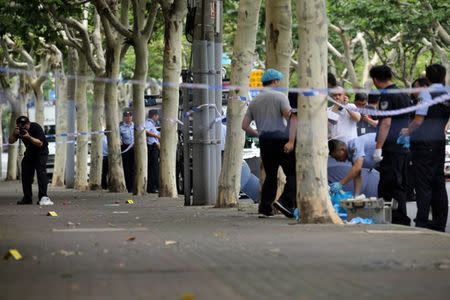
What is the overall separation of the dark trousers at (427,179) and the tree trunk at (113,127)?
1681cm

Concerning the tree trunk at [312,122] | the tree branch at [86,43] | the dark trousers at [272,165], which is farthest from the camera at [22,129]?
the tree branch at [86,43]

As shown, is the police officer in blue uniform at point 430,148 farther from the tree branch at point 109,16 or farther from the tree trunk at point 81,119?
the tree trunk at point 81,119

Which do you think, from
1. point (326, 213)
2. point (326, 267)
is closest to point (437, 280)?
point (326, 267)

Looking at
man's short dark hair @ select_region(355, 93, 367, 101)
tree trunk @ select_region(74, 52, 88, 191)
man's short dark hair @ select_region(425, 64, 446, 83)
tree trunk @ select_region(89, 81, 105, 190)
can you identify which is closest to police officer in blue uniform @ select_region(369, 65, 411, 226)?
man's short dark hair @ select_region(425, 64, 446, 83)

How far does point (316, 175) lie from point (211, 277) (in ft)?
18.0

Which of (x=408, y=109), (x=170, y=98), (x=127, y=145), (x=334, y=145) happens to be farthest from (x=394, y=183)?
(x=127, y=145)

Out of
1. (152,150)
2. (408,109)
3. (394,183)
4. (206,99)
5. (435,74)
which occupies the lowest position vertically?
(152,150)

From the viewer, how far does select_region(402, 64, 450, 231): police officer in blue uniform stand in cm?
1466

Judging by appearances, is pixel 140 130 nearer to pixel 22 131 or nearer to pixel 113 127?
pixel 113 127

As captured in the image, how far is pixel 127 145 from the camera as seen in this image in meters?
32.2

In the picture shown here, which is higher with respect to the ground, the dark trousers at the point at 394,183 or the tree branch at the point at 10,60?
the tree branch at the point at 10,60

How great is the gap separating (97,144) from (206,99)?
1364 centimetres

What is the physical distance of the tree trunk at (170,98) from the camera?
2483cm

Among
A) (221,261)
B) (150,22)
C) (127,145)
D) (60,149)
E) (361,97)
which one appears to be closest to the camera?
(221,261)
